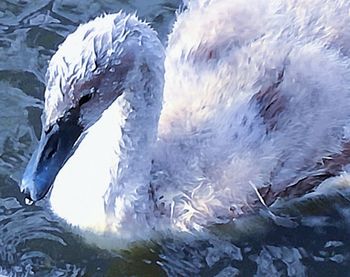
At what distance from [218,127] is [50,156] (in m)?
0.60

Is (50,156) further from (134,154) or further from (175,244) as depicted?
(175,244)

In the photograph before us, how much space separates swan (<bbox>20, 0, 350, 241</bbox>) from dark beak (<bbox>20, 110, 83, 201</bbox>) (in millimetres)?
120

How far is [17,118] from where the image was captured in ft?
15.0

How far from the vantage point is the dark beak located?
368 cm

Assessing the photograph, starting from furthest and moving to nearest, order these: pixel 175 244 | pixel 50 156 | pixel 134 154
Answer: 1. pixel 175 244
2. pixel 134 154
3. pixel 50 156

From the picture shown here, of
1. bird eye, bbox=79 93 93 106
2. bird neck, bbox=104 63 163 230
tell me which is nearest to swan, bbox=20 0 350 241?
bird neck, bbox=104 63 163 230

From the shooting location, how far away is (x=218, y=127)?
4.00 metres

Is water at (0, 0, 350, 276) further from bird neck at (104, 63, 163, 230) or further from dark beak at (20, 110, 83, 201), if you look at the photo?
dark beak at (20, 110, 83, 201)

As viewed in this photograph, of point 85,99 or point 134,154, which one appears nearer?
point 85,99

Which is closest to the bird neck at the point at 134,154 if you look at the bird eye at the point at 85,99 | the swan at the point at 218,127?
the swan at the point at 218,127

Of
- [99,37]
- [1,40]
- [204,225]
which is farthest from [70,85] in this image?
[1,40]

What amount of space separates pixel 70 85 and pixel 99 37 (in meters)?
0.19

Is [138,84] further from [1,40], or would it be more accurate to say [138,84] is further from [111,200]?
[1,40]

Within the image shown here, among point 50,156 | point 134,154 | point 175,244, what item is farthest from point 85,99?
point 175,244
